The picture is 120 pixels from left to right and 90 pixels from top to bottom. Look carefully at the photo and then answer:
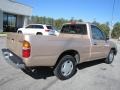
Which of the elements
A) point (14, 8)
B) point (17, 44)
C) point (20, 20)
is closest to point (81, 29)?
point (17, 44)

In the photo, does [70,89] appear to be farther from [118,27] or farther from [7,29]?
[118,27]

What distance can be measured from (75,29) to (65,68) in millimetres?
2097

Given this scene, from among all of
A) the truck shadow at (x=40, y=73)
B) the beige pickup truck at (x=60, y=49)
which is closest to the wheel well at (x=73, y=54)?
the beige pickup truck at (x=60, y=49)

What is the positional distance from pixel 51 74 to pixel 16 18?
75.7 ft

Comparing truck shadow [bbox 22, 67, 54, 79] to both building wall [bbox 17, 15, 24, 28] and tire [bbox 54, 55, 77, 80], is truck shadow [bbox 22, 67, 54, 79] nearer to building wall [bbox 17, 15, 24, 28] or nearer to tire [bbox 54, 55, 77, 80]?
tire [bbox 54, 55, 77, 80]

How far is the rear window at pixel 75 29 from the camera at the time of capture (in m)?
6.69

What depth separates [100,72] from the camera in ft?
22.1

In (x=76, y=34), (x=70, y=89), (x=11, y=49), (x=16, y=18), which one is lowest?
(x=70, y=89)

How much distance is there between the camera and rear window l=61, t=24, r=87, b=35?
669 centimetres

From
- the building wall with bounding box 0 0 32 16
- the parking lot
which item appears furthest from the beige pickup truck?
the building wall with bounding box 0 0 32 16

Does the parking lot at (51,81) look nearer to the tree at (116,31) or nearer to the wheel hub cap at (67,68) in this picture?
the wheel hub cap at (67,68)

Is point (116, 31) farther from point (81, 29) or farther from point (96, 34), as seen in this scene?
point (81, 29)

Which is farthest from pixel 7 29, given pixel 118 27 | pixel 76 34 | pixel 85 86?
pixel 118 27

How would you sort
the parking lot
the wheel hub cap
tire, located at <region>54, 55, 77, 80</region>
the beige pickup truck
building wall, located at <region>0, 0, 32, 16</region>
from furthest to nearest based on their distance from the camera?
building wall, located at <region>0, 0, 32, 16</region>
the wheel hub cap
tire, located at <region>54, 55, 77, 80</region>
the parking lot
the beige pickup truck
